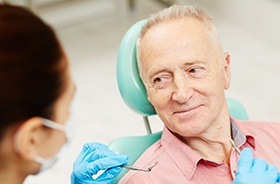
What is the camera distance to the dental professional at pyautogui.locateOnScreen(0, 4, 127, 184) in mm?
975

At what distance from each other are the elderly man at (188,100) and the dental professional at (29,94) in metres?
0.48

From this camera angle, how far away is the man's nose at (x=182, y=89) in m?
1.52

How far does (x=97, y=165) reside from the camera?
59.0 inches

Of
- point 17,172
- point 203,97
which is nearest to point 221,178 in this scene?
point 203,97

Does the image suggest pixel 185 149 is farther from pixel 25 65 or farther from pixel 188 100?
pixel 25 65

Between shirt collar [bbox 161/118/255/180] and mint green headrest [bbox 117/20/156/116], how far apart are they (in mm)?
144

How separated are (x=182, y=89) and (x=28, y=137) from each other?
2.02 ft

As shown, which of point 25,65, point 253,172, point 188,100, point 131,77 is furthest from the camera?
point 131,77

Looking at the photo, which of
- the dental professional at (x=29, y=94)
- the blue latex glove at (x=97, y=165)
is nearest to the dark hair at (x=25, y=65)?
the dental professional at (x=29, y=94)

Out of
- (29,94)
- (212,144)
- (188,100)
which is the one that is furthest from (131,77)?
(29,94)

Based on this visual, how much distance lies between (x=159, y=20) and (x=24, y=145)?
746 mm

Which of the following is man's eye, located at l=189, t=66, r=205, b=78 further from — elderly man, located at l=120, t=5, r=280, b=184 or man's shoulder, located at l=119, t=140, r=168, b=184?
man's shoulder, located at l=119, t=140, r=168, b=184

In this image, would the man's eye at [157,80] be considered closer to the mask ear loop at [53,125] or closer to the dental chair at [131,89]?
the dental chair at [131,89]

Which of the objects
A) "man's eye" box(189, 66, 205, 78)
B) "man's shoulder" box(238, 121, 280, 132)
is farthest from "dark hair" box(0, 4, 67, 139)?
"man's shoulder" box(238, 121, 280, 132)
